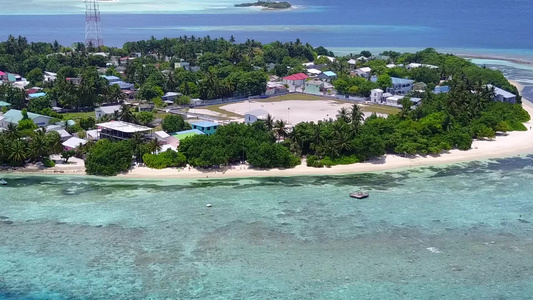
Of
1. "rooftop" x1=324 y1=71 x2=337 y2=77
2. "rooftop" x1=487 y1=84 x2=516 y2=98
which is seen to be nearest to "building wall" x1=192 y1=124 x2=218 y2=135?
"rooftop" x1=487 y1=84 x2=516 y2=98

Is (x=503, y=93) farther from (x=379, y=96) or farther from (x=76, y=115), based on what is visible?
(x=76, y=115)

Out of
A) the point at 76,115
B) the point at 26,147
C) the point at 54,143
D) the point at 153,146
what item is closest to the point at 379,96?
the point at 153,146

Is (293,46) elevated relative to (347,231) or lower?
elevated

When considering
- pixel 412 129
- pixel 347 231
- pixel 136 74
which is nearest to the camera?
pixel 347 231

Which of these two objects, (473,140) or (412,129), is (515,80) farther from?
(412,129)

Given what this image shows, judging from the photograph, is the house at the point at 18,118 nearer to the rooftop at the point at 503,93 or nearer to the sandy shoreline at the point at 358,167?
the sandy shoreline at the point at 358,167

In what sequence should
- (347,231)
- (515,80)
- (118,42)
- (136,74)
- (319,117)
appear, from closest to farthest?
(347,231) < (319,117) < (136,74) < (515,80) < (118,42)

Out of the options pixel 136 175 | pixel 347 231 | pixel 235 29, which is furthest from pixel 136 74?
pixel 235 29
